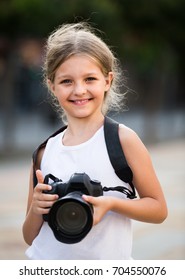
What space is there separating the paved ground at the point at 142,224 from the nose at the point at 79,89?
14.5ft

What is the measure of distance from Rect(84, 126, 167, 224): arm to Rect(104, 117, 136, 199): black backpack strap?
0.05ft

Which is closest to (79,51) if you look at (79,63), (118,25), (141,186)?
(79,63)

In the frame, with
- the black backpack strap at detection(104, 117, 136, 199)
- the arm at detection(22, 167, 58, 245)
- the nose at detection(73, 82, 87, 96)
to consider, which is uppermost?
the nose at detection(73, 82, 87, 96)

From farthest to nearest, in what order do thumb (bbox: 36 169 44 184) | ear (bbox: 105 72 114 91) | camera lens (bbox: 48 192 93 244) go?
ear (bbox: 105 72 114 91), thumb (bbox: 36 169 44 184), camera lens (bbox: 48 192 93 244)

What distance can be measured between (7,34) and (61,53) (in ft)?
50.3

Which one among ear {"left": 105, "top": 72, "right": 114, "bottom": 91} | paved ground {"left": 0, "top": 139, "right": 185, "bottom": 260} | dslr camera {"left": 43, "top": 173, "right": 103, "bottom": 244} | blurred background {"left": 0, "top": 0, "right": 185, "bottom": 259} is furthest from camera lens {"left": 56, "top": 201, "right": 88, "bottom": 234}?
blurred background {"left": 0, "top": 0, "right": 185, "bottom": 259}

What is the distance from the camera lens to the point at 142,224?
9016 mm

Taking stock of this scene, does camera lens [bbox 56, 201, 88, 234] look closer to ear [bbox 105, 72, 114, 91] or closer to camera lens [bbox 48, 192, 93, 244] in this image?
camera lens [bbox 48, 192, 93, 244]

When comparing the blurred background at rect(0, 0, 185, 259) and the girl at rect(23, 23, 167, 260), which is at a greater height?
the blurred background at rect(0, 0, 185, 259)

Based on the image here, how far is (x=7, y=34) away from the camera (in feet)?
58.1

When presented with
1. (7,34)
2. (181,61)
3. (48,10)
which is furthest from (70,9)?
(181,61)

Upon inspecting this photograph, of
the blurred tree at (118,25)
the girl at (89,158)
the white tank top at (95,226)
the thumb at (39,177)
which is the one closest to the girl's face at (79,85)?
the girl at (89,158)

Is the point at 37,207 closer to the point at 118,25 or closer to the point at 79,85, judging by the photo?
the point at 79,85

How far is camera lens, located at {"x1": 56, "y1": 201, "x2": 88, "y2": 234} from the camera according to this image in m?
2.36
